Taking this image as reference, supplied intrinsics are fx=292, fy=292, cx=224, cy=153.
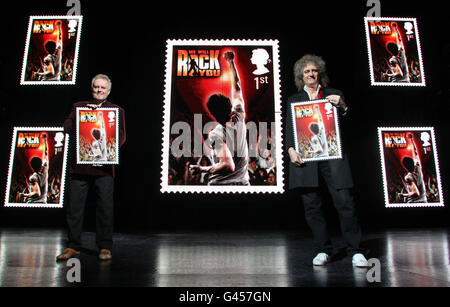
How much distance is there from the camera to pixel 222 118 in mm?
3678

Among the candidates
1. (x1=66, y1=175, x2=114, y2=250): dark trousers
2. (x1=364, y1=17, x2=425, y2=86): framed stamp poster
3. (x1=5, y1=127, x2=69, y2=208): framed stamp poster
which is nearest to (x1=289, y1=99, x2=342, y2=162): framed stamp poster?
(x1=66, y1=175, x2=114, y2=250): dark trousers

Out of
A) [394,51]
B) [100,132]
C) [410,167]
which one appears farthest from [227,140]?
[394,51]

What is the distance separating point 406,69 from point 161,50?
330cm

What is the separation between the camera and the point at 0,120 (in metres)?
3.88

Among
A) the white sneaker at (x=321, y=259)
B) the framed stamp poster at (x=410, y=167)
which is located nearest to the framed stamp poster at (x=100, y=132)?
the white sneaker at (x=321, y=259)

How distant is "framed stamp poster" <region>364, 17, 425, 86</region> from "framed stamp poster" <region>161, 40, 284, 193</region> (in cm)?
133

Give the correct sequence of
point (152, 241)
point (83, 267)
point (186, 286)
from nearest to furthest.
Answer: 1. point (186, 286)
2. point (83, 267)
3. point (152, 241)

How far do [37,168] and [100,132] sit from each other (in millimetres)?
2158

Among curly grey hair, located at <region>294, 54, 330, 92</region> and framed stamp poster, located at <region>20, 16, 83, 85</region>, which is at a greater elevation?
framed stamp poster, located at <region>20, 16, 83, 85</region>

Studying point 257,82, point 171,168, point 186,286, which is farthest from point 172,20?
point 186,286

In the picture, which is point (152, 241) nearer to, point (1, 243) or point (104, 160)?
point (104, 160)

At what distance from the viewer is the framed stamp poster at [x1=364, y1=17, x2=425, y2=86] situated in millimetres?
3900

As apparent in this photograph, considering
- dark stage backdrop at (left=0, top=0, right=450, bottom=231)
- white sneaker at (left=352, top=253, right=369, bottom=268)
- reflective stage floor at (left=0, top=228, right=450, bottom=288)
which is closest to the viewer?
reflective stage floor at (left=0, top=228, right=450, bottom=288)

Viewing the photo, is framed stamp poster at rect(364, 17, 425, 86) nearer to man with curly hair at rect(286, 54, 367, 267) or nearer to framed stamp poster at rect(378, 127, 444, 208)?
framed stamp poster at rect(378, 127, 444, 208)
